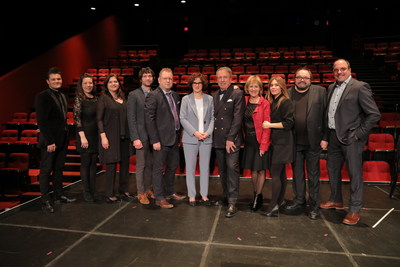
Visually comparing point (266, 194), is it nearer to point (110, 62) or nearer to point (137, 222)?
point (137, 222)

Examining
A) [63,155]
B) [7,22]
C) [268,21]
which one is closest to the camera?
[63,155]

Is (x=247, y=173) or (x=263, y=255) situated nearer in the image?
(x=263, y=255)

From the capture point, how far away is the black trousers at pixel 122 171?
297 cm

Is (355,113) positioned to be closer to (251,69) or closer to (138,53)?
(251,69)

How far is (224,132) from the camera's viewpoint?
2.70 m

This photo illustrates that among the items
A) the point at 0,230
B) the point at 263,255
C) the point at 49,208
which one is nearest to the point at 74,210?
the point at 49,208

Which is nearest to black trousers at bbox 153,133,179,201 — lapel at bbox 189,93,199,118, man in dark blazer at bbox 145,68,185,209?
man in dark blazer at bbox 145,68,185,209

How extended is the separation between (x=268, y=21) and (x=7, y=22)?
11240 mm

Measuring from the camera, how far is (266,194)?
326cm

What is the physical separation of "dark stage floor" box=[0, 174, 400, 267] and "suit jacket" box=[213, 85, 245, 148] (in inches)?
29.6

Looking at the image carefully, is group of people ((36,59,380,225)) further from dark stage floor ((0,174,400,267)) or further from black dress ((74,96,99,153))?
dark stage floor ((0,174,400,267))

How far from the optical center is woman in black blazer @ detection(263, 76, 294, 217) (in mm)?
2473

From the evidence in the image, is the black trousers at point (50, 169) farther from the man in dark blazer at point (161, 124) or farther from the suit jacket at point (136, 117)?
the man in dark blazer at point (161, 124)

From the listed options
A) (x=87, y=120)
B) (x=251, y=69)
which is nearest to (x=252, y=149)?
(x=87, y=120)
